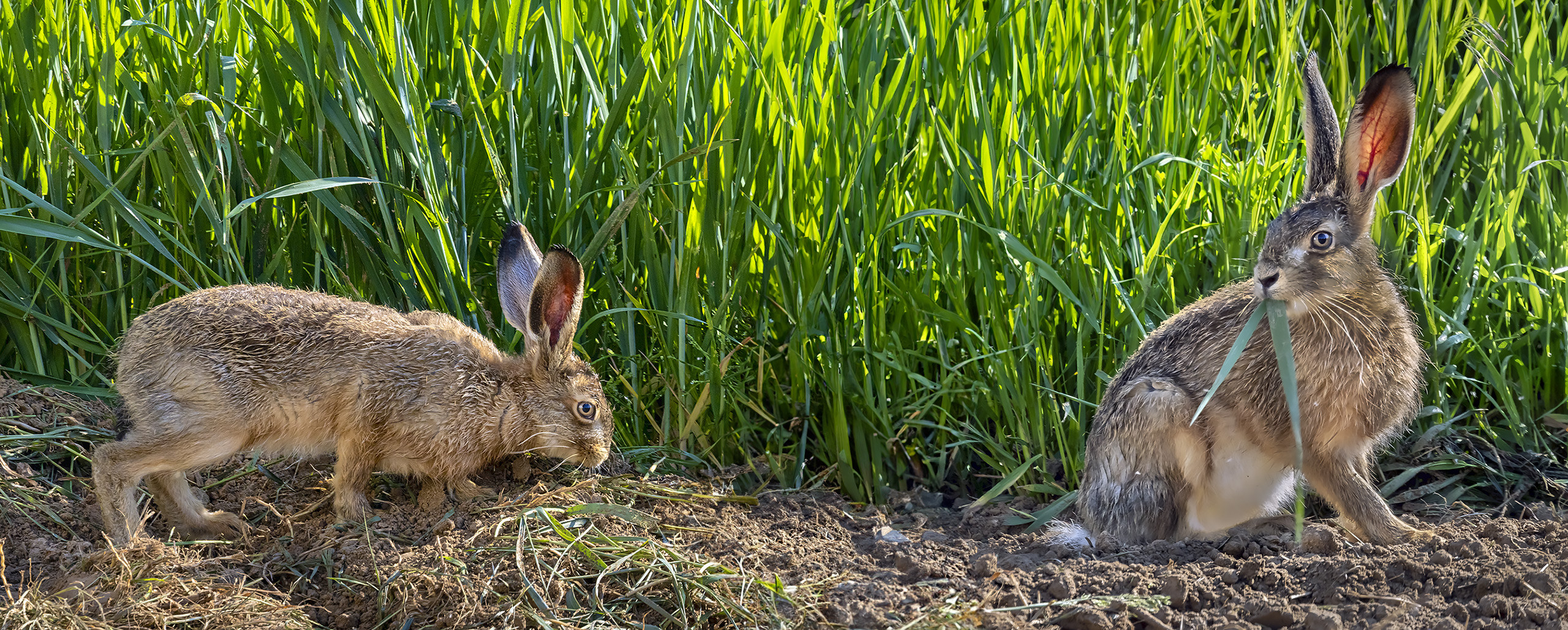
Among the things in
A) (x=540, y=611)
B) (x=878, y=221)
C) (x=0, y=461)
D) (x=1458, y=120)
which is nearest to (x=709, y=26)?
(x=878, y=221)

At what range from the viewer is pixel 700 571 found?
3096mm

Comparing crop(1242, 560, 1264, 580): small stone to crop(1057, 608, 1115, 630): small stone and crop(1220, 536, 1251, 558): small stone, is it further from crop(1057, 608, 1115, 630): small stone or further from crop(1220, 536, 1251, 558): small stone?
crop(1057, 608, 1115, 630): small stone

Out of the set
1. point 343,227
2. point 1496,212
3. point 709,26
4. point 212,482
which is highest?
point 709,26

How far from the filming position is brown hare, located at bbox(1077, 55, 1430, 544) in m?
3.34

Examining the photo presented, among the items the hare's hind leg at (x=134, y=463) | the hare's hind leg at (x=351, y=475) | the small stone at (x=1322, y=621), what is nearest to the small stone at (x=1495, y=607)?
the small stone at (x=1322, y=621)

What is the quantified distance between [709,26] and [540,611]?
195cm

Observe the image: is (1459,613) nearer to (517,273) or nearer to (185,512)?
(517,273)

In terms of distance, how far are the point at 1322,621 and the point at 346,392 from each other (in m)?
Result: 2.60

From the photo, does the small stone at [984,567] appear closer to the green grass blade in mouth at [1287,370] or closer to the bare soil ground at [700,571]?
the bare soil ground at [700,571]

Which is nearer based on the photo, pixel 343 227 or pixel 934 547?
pixel 934 547

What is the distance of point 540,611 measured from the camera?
118 inches

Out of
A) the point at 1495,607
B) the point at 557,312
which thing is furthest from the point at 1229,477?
the point at 557,312

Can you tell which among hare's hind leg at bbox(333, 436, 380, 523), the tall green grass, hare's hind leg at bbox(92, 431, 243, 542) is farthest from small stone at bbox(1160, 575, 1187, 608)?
hare's hind leg at bbox(92, 431, 243, 542)

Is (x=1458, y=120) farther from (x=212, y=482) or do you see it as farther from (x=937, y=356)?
(x=212, y=482)
